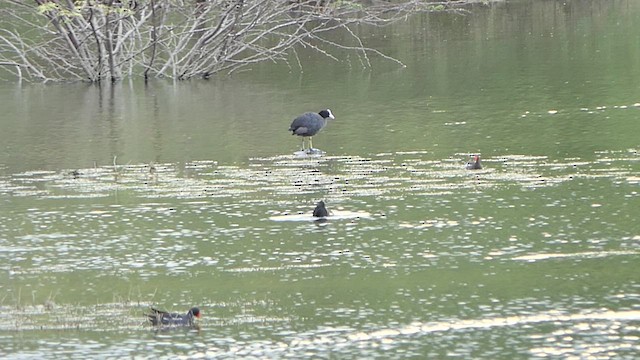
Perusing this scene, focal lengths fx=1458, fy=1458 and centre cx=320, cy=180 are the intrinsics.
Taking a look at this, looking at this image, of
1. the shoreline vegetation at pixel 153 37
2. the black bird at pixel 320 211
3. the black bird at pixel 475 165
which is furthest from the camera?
the shoreline vegetation at pixel 153 37

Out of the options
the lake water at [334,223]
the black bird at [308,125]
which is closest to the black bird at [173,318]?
the lake water at [334,223]

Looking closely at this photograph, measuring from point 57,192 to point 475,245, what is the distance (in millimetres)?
6759

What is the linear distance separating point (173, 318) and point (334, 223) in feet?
14.9

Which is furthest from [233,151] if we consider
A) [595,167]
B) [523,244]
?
[523,244]

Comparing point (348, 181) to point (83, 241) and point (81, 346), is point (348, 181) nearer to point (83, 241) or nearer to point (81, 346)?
point (83, 241)

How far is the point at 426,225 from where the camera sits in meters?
15.5

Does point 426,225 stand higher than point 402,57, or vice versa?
point 402,57

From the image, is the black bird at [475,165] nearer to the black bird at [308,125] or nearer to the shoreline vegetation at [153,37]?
the black bird at [308,125]

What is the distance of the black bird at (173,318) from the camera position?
37.7ft

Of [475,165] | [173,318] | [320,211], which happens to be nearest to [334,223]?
[320,211]

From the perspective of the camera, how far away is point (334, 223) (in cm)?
1583

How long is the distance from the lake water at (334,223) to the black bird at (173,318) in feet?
0.39

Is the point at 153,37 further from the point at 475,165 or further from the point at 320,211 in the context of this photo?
the point at 320,211

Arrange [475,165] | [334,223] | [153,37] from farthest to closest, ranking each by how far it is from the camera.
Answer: [153,37], [475,165], [334,223]
